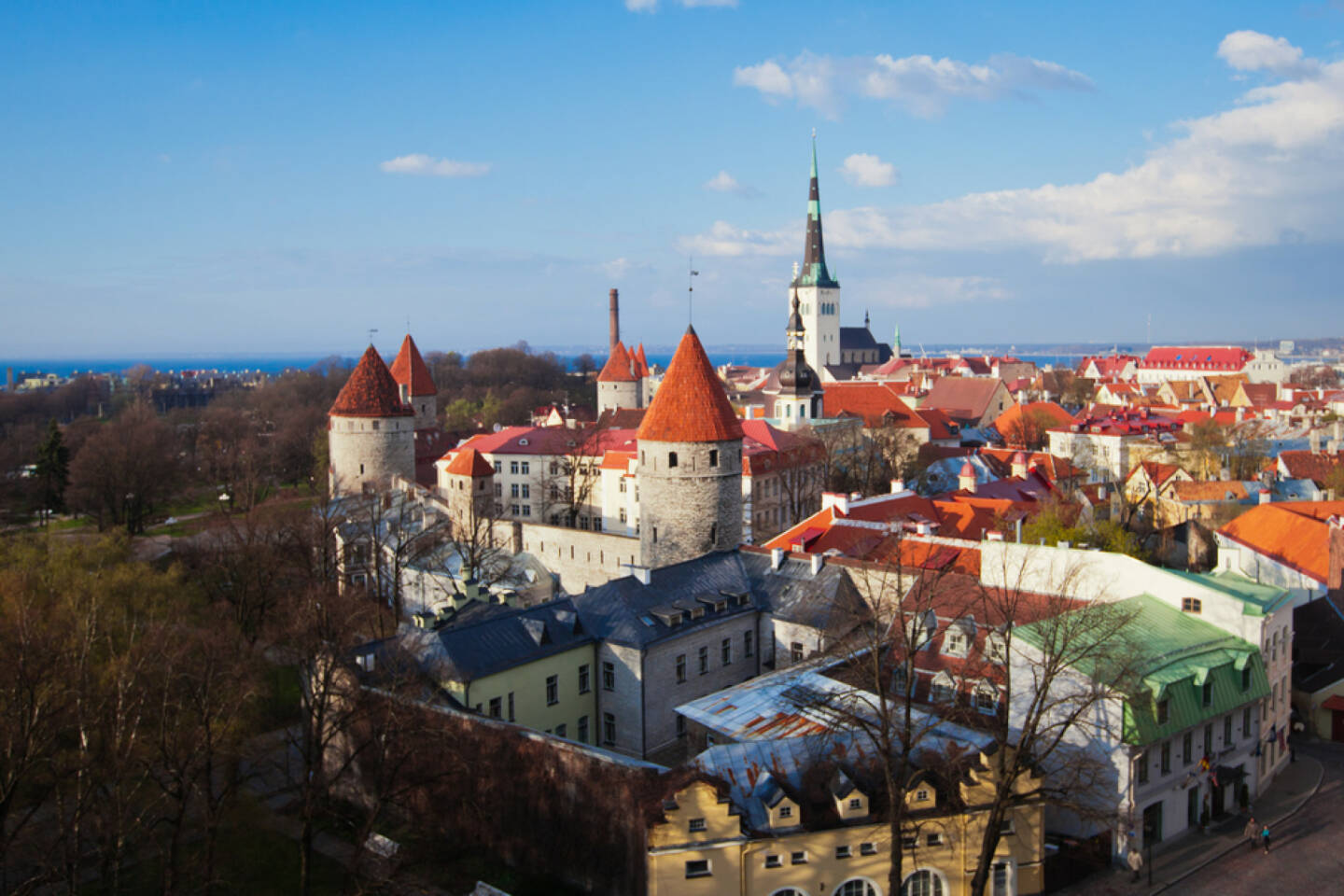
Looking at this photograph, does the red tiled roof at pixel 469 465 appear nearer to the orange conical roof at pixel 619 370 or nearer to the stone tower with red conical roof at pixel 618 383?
the stone tower with red conical roof at pixel 618 383

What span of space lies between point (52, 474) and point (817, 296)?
68.8m

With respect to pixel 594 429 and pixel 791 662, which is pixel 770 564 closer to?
pixel 791 662

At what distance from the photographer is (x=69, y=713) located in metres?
17.9

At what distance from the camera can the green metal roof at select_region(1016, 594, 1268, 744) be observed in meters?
18.9

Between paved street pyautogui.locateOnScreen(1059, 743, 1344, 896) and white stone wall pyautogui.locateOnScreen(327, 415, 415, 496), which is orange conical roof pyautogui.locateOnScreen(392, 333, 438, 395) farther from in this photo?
paved street pyautogui.locateOnScreen(1059, 743, 1344, 896)

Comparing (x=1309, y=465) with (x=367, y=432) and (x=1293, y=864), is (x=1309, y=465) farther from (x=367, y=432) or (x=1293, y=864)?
(x=367, y=432)

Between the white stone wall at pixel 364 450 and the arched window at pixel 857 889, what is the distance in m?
34.7

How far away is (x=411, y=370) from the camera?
6138 cm

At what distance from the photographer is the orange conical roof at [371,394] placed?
4788 centimetres

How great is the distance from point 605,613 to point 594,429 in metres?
29.9

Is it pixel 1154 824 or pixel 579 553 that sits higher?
pixel 579 553

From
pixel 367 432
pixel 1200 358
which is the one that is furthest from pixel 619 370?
pixel 1200 358

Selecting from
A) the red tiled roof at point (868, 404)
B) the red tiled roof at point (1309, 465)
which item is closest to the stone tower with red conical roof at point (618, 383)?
the red tiled roof at point (868, 404)

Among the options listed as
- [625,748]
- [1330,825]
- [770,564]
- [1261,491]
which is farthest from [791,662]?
[1261,491]
